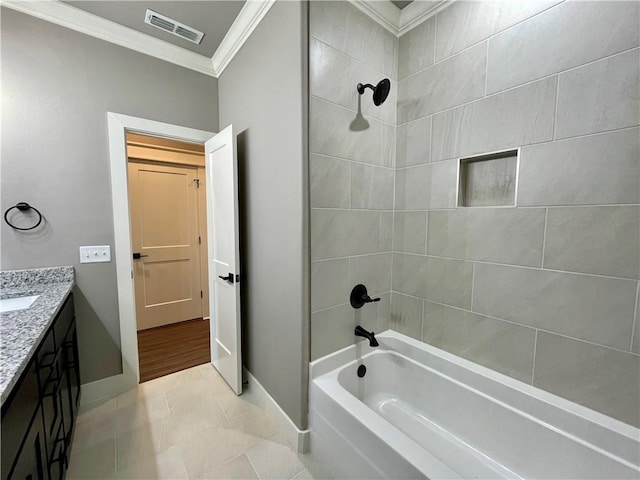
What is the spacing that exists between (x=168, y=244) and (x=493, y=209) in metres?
3.42

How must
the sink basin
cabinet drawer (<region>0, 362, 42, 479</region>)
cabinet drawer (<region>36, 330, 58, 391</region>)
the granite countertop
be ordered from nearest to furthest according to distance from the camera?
1. cabinet drawer (<region>0, 362, 42, 479</region>)
2. the granite countertop
3. cabinet drawer (<region>36, 330, 58, 391</region>)
4. the sink basin

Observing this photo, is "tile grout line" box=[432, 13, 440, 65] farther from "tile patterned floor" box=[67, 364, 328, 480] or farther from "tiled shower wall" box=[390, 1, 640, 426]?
"tile patterned floor" box=[67, 364, 328, 480]

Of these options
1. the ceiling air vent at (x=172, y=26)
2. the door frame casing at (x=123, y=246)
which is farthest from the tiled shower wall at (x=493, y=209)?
the door frame casing at (x=123, y=246)

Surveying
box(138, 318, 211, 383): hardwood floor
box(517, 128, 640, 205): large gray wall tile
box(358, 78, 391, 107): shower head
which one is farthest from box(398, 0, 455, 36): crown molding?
box(138, 318, 211, 383): hardwood floor

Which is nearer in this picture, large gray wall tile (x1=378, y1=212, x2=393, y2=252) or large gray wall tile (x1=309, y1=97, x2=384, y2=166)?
large gray wall tile (x1=309, y1=97, x2=384, y2=166)

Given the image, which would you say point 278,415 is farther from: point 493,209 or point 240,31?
point 240,31

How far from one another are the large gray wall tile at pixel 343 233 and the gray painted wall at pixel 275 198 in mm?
86

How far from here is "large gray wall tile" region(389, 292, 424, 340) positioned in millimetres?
1764

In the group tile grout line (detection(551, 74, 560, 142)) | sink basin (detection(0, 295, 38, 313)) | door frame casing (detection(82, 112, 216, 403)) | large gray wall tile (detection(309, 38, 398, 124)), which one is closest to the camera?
tile grout line (detection(551, 74, 560, 142))

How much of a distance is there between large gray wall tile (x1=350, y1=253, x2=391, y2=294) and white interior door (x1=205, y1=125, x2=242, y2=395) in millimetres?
864

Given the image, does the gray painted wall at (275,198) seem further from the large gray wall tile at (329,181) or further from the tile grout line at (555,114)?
the tile grout line at (555,114)

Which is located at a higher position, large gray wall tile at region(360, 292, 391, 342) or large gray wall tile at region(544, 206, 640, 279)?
large gray wall tile at region(544, 206, 640, 279)

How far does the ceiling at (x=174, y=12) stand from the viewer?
1.62m

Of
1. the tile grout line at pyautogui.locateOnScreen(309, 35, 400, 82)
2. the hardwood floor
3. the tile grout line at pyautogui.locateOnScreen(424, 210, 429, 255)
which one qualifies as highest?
the tile grout line at pyautogui.locateOnScreen(309, 35, 400, 82)
